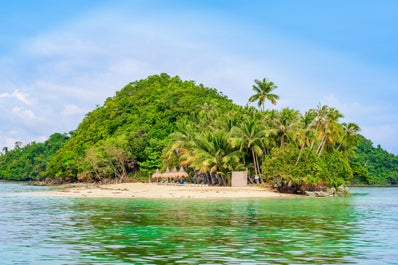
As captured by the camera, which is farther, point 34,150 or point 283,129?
point 34,150

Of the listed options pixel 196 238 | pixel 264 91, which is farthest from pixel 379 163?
pixel 196 238

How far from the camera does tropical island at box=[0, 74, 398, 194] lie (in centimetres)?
A: 5488

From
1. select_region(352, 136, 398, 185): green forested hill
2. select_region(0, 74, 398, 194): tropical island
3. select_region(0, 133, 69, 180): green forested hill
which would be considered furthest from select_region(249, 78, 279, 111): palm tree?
select_region(0, 133, 69, 180): green forested hill

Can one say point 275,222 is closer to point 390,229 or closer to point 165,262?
point 390,229

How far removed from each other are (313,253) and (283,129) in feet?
137

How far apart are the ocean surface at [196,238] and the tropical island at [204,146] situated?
89.8 ft

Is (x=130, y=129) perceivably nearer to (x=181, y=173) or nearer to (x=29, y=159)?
(x=181, y=173)

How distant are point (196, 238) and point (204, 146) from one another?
144ft

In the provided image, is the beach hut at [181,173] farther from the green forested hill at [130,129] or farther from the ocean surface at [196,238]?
the ocean surface at [196,238]

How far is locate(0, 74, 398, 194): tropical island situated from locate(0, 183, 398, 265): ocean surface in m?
27.4

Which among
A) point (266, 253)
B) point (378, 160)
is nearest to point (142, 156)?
point (378, 160)

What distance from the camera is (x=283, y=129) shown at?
56531 millimetres

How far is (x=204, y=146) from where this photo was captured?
62.0 metres

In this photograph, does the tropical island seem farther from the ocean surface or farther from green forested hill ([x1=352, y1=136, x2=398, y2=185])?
the ocean surface
